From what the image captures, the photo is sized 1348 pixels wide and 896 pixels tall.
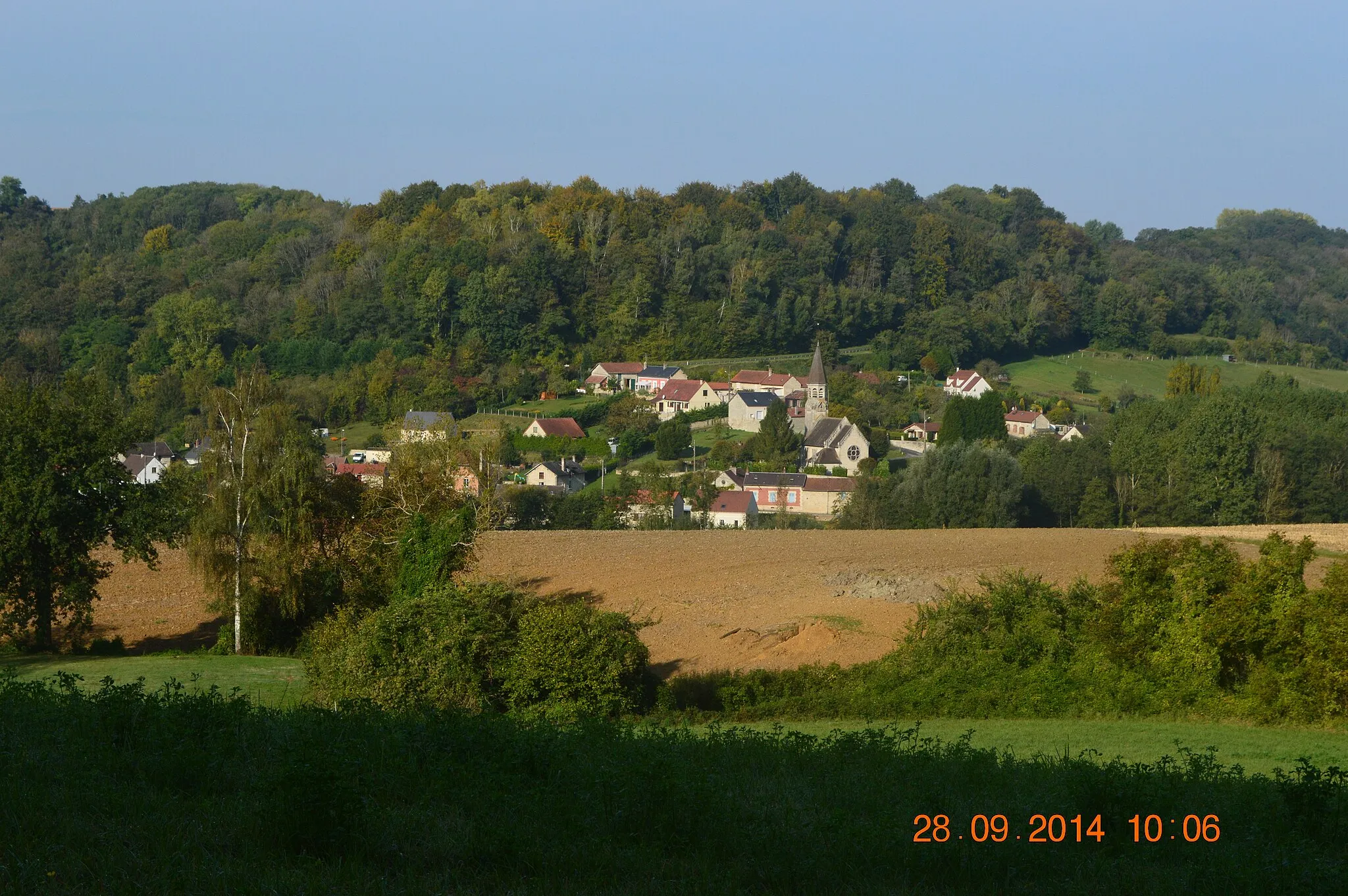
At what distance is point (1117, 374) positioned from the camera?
3856 inches

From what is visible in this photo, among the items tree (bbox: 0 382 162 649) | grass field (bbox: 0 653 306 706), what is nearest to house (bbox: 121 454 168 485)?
tree (bbox: 0 382 162 649)

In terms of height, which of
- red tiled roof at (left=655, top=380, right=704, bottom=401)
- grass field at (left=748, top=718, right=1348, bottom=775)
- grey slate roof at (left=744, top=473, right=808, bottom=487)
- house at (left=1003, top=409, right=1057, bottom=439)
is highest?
red tiled roof at (left=655, top=380, right=704, bottom=401)

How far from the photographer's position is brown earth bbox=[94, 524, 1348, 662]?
2197cm

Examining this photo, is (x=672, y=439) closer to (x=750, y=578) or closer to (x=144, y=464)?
(x=144, y=464)

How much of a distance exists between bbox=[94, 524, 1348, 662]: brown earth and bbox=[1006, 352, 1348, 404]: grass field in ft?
182

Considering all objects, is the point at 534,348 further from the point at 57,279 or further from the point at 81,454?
the point at 81,454

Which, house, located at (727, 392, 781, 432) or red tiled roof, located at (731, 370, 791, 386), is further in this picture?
red tiled roof, located at (731, 370, 791, 386)

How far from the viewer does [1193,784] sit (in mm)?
8891

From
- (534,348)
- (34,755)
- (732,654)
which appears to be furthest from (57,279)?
(34,755)

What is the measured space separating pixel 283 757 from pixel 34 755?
4.73 ft

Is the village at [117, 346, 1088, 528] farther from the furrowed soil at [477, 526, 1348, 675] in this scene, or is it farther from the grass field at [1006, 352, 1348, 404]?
the furrowed soil at [477, 526, 1348, 675]

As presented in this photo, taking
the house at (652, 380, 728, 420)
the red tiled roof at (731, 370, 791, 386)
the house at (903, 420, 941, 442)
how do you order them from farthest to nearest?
the red tiled roof at (731, 370, 791, 386), the house at (652, 380, 728, 420), the house at (903, 420, 941, 442)

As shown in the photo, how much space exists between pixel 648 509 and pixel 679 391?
3218 centimetres

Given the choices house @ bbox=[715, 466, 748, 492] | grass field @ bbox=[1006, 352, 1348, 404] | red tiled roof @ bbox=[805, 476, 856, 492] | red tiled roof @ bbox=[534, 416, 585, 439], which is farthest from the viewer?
grass field @ bbox=[1006, 352, 1348, 404]
